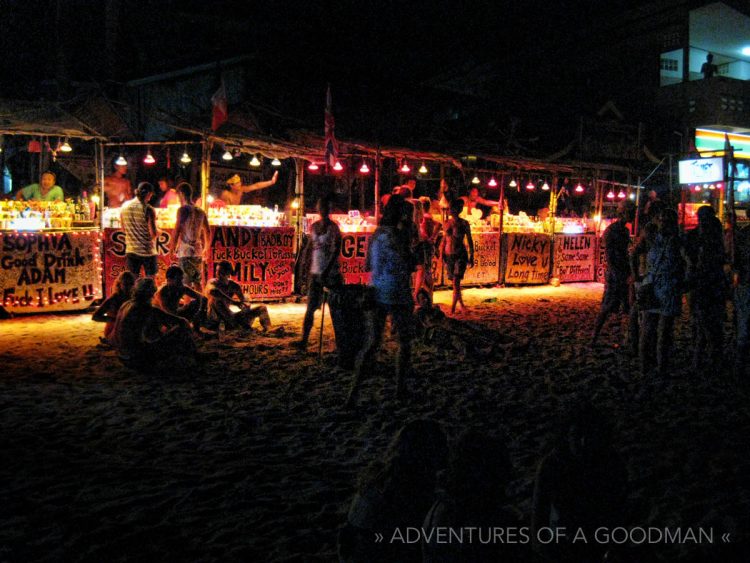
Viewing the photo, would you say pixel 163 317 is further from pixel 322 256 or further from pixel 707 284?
A: pixel 707 284

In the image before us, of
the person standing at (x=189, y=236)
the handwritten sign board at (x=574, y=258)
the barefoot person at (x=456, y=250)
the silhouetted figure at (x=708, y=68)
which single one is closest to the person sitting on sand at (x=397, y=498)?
the person standing at (x=189, y=236)

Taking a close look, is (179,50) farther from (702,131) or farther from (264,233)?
(702,131)

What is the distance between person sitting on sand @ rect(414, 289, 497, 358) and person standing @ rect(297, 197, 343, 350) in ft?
5.78

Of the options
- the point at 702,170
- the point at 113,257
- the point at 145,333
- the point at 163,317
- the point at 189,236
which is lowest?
the point at 145,333

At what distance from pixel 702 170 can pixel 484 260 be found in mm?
5569

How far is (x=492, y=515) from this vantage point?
224 cm

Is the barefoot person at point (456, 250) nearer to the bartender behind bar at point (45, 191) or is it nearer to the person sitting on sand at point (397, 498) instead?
the bartender behind bar at point (45, 191)

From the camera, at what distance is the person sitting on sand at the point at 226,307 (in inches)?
363

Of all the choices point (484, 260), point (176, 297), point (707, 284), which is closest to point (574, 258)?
point (484, 260)

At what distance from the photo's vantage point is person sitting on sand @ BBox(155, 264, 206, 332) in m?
8.09

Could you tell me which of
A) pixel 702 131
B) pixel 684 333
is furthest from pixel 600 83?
pixel 684 333

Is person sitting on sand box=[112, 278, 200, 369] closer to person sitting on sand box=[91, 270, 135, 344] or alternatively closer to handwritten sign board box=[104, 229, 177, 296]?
person sitting on sand box=[91, 270, 135, 344]

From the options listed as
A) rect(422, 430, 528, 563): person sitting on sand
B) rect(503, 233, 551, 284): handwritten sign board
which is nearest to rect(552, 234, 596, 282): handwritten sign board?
rect(503, 233, 551, 284): handwritten sign board

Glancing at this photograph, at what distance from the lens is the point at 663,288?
6.91 metres
